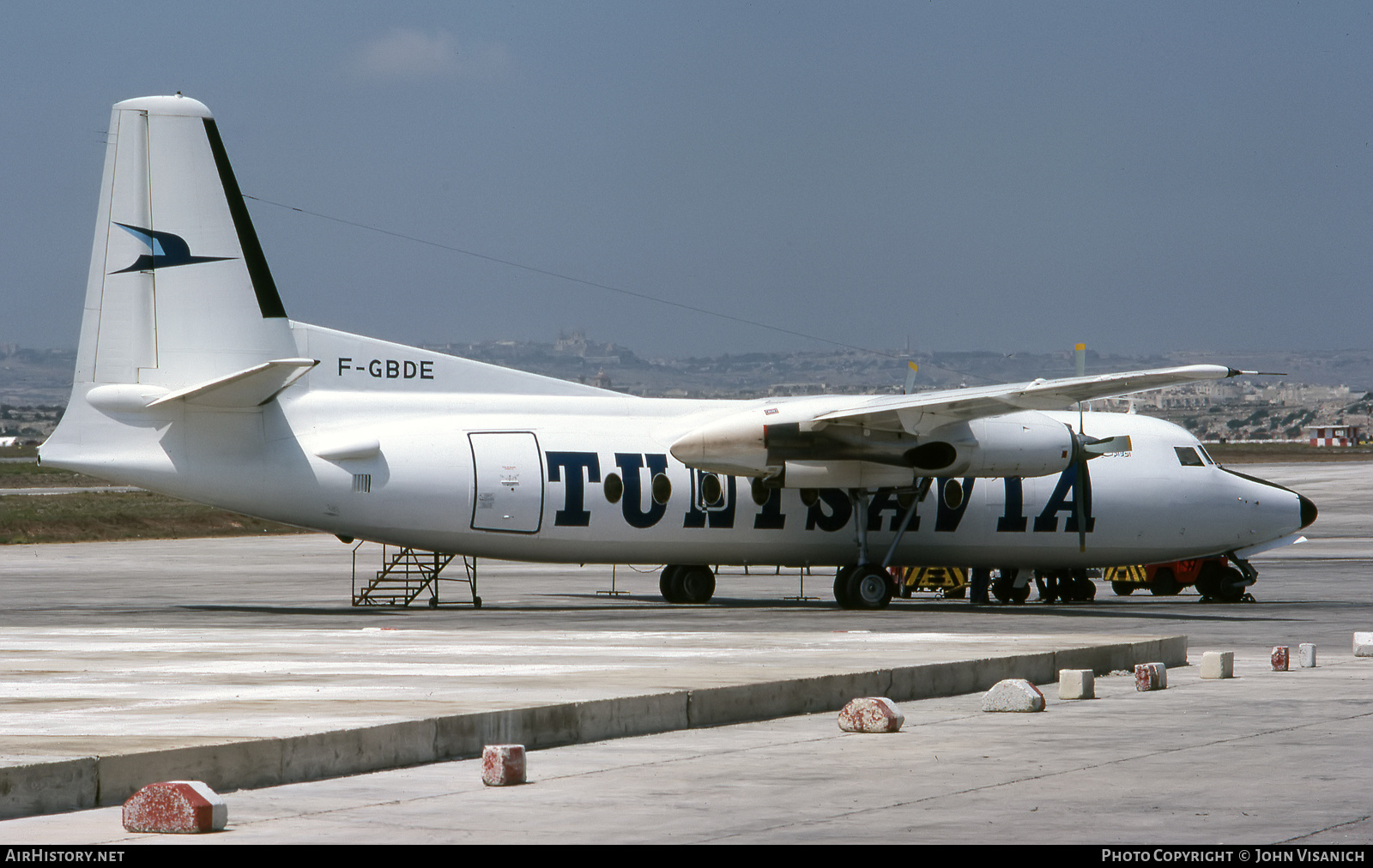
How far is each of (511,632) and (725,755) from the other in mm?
9767

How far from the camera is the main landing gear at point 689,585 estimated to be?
2950 centimetres

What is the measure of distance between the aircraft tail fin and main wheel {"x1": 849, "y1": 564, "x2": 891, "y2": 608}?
1061 cm

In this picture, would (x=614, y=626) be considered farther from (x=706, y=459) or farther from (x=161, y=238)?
(x=161, y=238)

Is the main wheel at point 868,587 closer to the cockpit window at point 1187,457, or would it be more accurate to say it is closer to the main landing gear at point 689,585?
the main landing gear at point 689,585

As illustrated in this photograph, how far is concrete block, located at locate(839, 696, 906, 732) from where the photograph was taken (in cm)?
1177

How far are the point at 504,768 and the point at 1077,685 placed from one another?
21.8ft

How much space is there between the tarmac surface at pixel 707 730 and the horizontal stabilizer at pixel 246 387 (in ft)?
10.7

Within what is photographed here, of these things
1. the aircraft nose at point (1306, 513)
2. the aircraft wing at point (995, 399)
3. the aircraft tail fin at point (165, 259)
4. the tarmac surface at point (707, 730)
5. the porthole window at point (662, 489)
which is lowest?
the tarmac surface at point (707, 730)

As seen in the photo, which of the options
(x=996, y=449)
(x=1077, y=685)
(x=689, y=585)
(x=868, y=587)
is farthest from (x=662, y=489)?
(x=1077, y=685)

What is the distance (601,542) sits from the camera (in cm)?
2638

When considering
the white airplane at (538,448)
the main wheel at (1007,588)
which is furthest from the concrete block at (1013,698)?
the main wheel at (1007,588)

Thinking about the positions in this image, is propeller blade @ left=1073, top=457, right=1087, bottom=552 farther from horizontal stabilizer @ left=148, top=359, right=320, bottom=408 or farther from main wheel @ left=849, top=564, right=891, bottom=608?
horizontal stabilizer @ left=148, top=359, right=320, bottom=408

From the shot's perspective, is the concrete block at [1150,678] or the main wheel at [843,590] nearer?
the concrete block at [1150,678]

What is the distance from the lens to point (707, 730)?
478 inches
